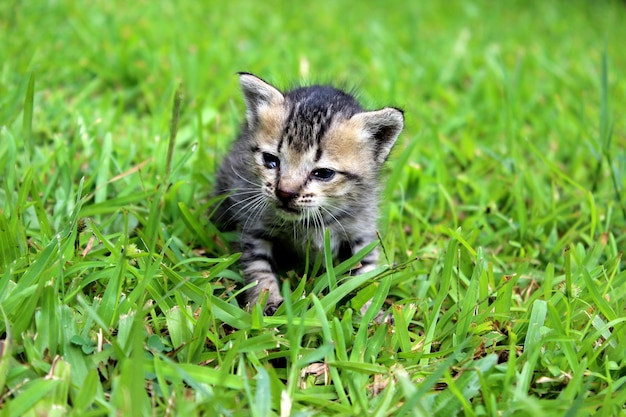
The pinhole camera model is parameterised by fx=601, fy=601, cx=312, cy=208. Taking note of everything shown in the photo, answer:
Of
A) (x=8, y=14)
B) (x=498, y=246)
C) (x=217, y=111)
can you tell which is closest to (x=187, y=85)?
(x=217, y=111)

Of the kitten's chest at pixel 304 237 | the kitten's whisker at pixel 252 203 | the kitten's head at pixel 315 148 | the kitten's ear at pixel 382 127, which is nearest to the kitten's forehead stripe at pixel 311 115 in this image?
the kitten's head at pixel 315 148

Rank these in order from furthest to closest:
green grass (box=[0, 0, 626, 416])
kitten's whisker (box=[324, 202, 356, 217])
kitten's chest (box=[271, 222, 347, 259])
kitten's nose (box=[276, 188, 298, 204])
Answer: kitten's chest (box=[271, 222, 347, 259]) → kitten's whisker (box=[324, 202, 356, 217]) → kitten's nose (box=[276, 188, 298, 204]) → green grass (box=[0, 0, 626, 416])

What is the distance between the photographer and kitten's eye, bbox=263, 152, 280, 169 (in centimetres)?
318

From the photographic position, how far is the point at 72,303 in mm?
2635

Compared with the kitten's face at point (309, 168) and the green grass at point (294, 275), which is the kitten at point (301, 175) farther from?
the green grass at point (294, 275)

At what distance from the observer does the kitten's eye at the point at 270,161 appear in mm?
3178

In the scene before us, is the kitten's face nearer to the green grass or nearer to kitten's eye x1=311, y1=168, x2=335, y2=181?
kitten's eye x1=311, y1=168, x2=335, y2=181

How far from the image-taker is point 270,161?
10.5 feet

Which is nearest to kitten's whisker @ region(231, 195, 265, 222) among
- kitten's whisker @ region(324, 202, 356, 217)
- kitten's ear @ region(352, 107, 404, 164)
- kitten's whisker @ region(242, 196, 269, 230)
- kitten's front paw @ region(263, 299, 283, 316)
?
kitten's whisker @ region(242, 196, 269, 230)

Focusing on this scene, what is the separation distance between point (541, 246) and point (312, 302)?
1728mm

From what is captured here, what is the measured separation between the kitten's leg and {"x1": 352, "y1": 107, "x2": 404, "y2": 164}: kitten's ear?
0.81 m

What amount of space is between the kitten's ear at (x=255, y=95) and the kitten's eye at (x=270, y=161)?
0.28 meters

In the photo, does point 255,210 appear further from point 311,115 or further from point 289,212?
point 311,115

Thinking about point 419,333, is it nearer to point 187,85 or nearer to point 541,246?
point 541,246
